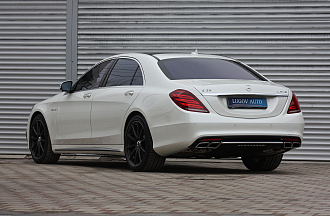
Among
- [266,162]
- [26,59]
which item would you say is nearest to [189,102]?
[266,162]

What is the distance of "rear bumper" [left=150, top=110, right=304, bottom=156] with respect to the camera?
6910 mm

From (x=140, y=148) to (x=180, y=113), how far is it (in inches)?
34.5

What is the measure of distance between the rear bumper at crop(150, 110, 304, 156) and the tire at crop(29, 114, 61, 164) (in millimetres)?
2708

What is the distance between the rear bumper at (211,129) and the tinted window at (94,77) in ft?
5.61

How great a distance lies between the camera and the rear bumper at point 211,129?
6.91 meters

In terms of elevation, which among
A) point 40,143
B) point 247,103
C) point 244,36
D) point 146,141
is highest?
point 244,36

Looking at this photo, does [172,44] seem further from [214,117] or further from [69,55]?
[214,117]

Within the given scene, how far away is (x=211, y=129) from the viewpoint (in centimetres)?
693

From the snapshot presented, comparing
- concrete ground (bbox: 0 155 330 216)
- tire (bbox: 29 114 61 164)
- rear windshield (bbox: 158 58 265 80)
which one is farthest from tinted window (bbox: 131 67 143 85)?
tire (bbox: 29 114 61 164)

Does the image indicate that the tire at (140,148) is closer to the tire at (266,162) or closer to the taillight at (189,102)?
the taillight at (189,102)

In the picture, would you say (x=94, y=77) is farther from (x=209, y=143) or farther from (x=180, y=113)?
(x=209, y=143)

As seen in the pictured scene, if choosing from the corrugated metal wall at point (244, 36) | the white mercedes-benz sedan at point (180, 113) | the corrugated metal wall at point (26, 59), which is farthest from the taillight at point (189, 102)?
the corrugated metal wall at point (26, 59)

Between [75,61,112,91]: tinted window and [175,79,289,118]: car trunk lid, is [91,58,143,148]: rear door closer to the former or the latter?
[75,61,112,91]: tinted window

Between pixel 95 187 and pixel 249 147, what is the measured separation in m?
1.96
